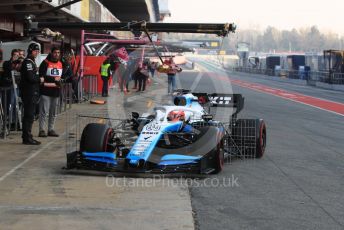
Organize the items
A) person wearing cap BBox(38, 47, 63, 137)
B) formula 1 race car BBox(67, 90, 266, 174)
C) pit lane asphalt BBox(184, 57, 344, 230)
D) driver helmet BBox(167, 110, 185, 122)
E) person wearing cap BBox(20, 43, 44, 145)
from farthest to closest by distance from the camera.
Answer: person wearing cap BBox(38, 47, 63, 137) → person wearing cap BBox(20, 43, 44, 145) → driver helmet BBox(167, 110, 185, 122) → formula 1 race car BBox(67, 90, 266, 174) → pit lane asphalt BBox(184, 57, 344, 230)

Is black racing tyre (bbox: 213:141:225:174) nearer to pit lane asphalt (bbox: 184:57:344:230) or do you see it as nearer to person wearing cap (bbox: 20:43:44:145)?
pit lane asphalt (bbox: 184:57:344:230)

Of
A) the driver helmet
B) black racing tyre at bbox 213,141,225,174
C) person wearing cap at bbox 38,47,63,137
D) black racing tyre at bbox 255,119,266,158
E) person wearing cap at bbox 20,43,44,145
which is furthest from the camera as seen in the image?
person wearing cap at bbox 38,47,63,137

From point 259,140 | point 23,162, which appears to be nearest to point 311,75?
Answer: point 259,140

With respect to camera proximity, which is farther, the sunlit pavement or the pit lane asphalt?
the pit lane asphalt

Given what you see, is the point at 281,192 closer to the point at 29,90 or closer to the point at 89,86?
the point at 29,90

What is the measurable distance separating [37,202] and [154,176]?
1.96 m

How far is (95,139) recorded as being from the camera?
834cm

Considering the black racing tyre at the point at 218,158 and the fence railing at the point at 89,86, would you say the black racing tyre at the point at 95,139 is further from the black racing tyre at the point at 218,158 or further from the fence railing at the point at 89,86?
the fence railing at the point at 89,86

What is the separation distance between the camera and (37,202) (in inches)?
253

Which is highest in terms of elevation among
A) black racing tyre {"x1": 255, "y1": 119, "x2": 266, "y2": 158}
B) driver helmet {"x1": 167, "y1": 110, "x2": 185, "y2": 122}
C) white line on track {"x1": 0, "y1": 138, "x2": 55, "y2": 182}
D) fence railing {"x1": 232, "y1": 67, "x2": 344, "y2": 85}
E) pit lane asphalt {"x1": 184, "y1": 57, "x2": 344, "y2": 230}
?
fence railing {"x1": 232, "y1": 67, "x2": 344, "y2": 85}

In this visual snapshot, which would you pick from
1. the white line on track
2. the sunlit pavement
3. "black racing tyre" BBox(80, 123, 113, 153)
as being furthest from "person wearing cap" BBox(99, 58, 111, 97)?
"black racing tyre" BBox(80, 123, 113, 153)

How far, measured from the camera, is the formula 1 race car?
7.98m

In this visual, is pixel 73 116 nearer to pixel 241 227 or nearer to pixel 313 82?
pixel 241 227

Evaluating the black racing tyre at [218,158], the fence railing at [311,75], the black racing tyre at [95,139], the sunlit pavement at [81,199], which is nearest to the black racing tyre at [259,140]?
the black racing tyre at [218,158]
